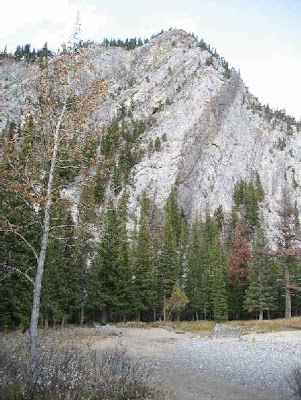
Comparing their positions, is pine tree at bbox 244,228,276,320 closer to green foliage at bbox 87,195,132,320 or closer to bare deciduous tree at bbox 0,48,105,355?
green foliage at bbox 87,195,132,320

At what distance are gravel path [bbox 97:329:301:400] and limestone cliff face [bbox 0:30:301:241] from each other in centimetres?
8661

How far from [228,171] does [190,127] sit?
2019 cm

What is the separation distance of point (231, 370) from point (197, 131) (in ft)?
386

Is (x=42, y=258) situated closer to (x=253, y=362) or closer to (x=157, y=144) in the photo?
(x=253, y=362)

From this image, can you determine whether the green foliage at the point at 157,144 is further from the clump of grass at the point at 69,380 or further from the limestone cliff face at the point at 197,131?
the clump of grass at the point at 69,380

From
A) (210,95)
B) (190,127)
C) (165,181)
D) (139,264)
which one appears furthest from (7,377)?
(210,95)

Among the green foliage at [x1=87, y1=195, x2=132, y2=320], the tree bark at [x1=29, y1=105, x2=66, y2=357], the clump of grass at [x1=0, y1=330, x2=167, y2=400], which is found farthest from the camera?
the green foliage at [x1=87, y1=195, x2=132, y2=320]

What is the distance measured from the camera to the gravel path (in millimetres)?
12488

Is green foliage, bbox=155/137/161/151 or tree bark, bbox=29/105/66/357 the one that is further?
green foliage, bbox=155/137/161/151

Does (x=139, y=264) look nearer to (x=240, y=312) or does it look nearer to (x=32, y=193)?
(x=240, y=312)

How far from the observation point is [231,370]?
17.2 meters

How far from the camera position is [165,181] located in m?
121

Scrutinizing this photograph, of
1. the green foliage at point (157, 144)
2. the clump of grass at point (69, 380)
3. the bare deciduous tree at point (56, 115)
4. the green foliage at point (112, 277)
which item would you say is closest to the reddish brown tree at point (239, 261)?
the green foliage at point (112, 277)

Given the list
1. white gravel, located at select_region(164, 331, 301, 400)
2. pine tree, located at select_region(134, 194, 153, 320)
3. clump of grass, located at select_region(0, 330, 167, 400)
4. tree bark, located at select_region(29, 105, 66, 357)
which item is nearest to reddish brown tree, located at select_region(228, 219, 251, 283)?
pine tree, located at select_region(134, 194, 153, 320)
